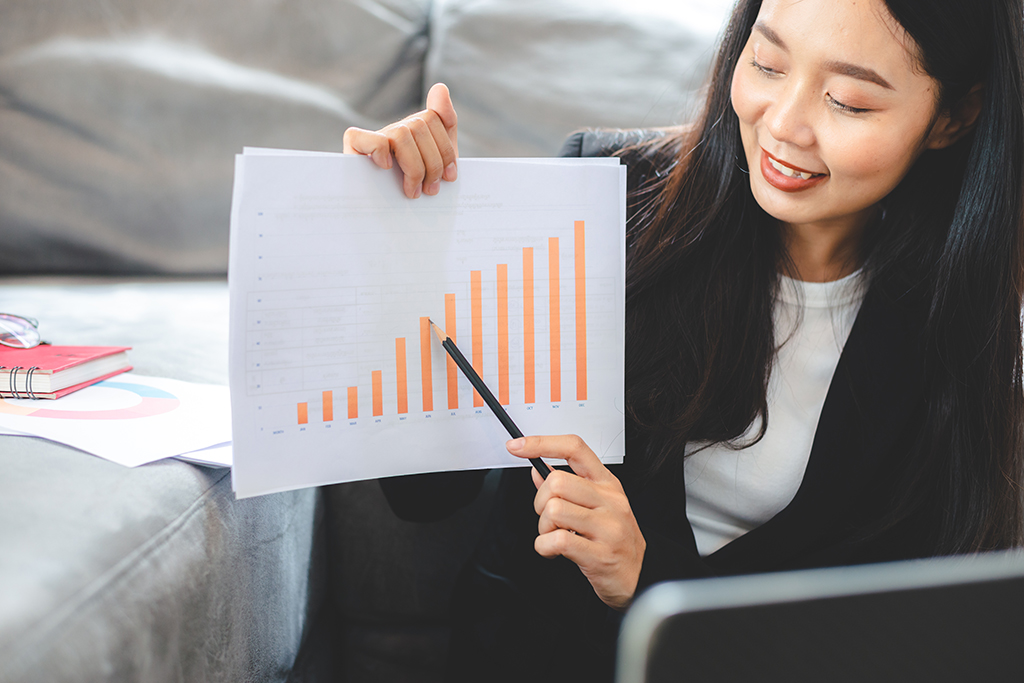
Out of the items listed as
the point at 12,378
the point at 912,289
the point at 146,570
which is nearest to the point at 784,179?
the point at 912,289

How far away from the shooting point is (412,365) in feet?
1.85

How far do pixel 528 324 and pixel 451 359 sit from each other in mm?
75

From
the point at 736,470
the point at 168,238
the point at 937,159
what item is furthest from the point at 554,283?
the point at 168,238

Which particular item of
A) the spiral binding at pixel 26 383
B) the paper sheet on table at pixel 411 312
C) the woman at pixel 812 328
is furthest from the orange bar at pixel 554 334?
the spiral binding at pixel 26 383

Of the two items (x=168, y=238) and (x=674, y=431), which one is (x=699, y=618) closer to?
(x=674, y=431)

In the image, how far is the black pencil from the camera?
1.80ft

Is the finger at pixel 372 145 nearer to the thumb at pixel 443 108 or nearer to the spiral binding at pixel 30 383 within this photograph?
the thumb at pixel 443 108

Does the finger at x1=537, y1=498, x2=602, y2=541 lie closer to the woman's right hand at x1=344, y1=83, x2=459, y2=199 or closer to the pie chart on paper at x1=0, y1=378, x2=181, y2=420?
the woman's right hand at x1=344, y1=83, x2=459, y2=199

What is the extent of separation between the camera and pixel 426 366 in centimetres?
57

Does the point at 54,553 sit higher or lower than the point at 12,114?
lower

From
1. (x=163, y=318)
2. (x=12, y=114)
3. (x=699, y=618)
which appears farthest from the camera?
(x=12, y=114)

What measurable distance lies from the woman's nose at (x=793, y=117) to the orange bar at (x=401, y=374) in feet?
1.35

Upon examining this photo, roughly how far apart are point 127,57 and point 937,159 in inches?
48.9

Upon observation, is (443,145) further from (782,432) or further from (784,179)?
(782,432)
